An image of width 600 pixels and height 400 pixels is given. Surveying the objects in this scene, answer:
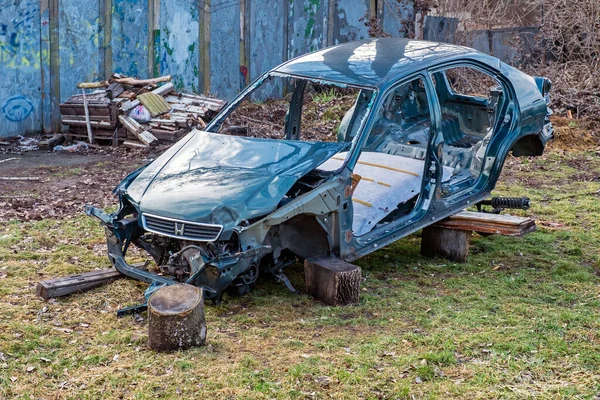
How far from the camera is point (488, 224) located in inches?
287

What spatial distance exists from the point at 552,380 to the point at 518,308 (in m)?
1.27

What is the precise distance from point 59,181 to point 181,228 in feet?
18.3

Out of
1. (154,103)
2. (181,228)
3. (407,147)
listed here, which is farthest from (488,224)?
(154,103)

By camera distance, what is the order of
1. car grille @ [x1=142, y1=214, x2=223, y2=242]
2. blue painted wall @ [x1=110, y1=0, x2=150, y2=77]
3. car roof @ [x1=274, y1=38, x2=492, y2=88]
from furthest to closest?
blue painted wall @ [x1=110, y1=0, x2=150, y2=77] → car roof @ [x1=274, y1=38, x2=492, y2=88] → car grille @ [x1=142, y1=214, x2=223, y2=242]

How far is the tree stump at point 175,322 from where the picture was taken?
16.6ft

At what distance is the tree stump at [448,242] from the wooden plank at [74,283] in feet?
9.49

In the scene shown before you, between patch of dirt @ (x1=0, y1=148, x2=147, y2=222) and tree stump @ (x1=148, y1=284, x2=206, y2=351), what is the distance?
405cm

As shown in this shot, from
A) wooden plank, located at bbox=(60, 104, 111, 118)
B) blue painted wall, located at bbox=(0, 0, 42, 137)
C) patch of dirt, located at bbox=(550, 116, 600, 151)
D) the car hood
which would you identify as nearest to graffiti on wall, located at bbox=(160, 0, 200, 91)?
wooden plank, located at bbox=(60, 104, 111, 118)

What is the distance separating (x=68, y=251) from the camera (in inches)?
294

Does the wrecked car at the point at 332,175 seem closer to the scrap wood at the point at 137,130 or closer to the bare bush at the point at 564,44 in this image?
the scrap wood at the point at 137,130

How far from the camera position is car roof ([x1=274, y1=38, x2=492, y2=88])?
6668 millimetres

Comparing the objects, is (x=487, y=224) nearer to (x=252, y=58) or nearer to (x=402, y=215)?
(x=402, y=215)

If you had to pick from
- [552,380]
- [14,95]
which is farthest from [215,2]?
[552,380]

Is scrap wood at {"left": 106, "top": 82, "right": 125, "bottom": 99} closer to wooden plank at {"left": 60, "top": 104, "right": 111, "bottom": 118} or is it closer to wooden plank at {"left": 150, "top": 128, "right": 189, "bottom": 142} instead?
wooden plank at {"left": 60, "top": 104, "right": 111, "bottom": 118}
